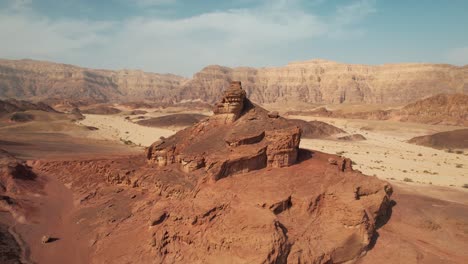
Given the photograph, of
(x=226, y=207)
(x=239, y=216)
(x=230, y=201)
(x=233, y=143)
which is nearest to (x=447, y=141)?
(x=233, y=143)

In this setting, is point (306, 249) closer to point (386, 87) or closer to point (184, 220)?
point (184, 220)

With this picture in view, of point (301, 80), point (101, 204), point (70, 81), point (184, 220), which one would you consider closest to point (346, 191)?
point (184, 220)

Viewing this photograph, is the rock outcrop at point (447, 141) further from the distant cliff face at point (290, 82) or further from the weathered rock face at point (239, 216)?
the distant cliff face at point (290, 82)

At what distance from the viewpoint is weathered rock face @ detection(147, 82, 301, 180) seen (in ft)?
35.0

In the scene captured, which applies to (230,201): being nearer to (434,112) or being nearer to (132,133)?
(132,133)

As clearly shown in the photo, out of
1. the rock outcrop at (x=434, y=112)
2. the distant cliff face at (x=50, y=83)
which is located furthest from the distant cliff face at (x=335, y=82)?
the rock outcrop at (x=434, y=112)

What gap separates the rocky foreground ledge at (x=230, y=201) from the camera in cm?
775

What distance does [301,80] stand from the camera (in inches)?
6117

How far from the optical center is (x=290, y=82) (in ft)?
517

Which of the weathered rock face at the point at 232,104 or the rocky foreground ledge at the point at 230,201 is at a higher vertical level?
the weathered rock face at the point at 232,104

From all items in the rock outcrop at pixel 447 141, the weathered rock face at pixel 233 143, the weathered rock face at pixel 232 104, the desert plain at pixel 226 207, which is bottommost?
the rock outcrop at pixel 447 141

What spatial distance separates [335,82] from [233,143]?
144m

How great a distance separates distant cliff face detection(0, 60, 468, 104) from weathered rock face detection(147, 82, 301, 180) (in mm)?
123233

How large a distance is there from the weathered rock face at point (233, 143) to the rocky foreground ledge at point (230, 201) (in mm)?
36
